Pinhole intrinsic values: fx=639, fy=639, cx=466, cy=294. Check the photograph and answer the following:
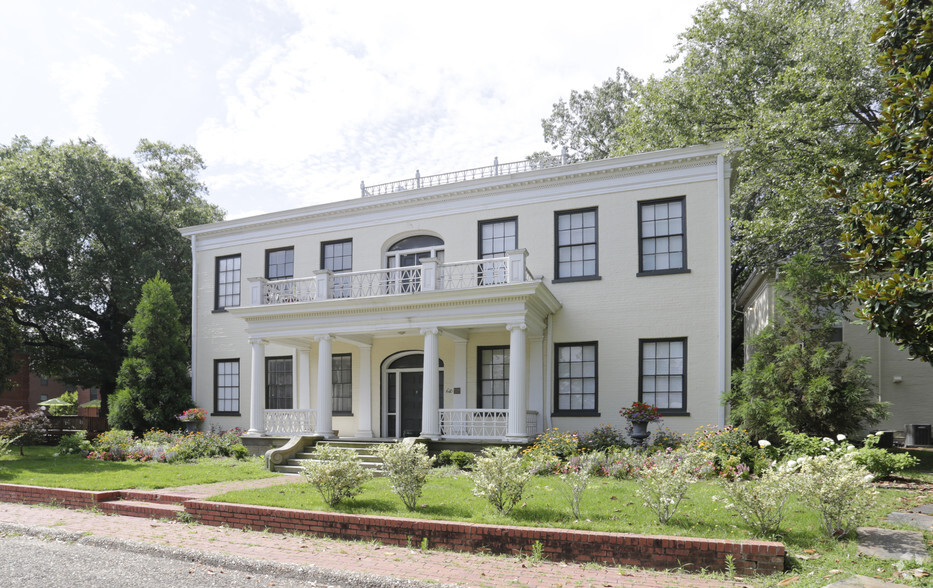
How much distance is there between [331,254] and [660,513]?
14860mm

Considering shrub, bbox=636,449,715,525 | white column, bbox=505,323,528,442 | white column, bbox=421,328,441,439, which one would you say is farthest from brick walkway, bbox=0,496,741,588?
white column, bbox=505,323,528,442

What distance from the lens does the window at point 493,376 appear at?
1777cm

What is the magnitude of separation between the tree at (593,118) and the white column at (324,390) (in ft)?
71.8

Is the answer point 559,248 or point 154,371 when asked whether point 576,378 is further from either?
point 154,371

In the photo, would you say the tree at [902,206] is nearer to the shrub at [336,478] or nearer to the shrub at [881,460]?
the shrub at [881,460]

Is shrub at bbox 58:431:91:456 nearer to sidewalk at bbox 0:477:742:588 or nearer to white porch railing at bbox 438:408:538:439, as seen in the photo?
sidewalk at bbox 0:477:742:588

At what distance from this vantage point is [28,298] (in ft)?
86.6

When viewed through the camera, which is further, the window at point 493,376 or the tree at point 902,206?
the window at point 493,376

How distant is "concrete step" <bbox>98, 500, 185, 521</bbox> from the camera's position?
1064 centimetres

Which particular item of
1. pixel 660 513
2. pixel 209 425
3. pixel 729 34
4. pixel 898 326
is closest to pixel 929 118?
pixel 898 326

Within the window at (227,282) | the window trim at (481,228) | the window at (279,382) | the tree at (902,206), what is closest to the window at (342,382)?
the window at (279,382)

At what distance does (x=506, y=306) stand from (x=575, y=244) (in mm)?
3374

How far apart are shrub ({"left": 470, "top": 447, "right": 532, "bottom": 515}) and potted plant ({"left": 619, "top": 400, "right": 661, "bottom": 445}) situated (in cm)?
653

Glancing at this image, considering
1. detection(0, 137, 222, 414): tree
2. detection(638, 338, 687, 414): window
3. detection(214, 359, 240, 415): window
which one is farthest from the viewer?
detection(0, 137, 222, 414): tree
